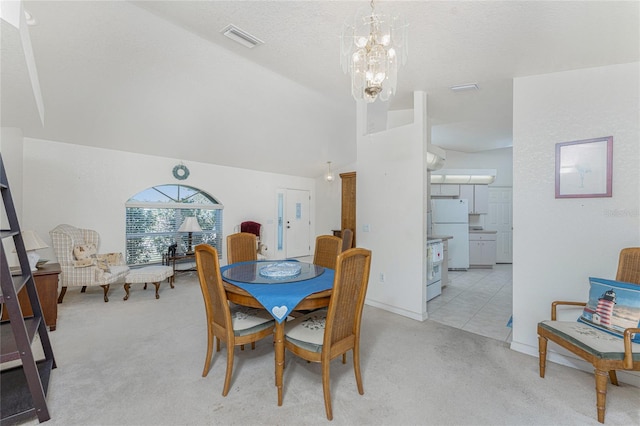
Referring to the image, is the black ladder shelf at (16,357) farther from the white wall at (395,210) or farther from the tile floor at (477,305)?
the tile floor at (477,305)

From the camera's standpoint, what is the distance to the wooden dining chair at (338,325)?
1651 millimetres

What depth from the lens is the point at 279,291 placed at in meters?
1.83

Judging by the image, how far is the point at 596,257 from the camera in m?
2.22

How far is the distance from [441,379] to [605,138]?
2308 mm

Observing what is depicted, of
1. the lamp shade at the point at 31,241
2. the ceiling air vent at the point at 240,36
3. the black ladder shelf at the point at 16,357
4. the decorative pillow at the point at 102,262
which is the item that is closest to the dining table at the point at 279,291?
the black ladder shelf at the point at 16,357

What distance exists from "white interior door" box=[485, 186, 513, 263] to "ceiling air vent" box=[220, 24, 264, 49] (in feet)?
22.9

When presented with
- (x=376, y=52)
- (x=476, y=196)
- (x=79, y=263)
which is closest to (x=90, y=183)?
(x=79, y=263)

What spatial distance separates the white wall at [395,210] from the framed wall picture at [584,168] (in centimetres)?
123

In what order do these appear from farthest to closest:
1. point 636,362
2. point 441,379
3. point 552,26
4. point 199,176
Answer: point 199,176, point 441,379, point 552,26, point 636,362

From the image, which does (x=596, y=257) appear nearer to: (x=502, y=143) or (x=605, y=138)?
(x=605, y=138)

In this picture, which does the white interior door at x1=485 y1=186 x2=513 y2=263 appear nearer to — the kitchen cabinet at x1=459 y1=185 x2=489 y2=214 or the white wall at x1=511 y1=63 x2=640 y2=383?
the kitchen cabinet at x1=459 y1=185 x2=489 y2=214

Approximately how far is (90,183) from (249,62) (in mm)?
3388

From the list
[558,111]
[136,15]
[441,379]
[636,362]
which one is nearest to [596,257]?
[636,362]

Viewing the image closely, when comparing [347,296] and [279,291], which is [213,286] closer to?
[279,291]
